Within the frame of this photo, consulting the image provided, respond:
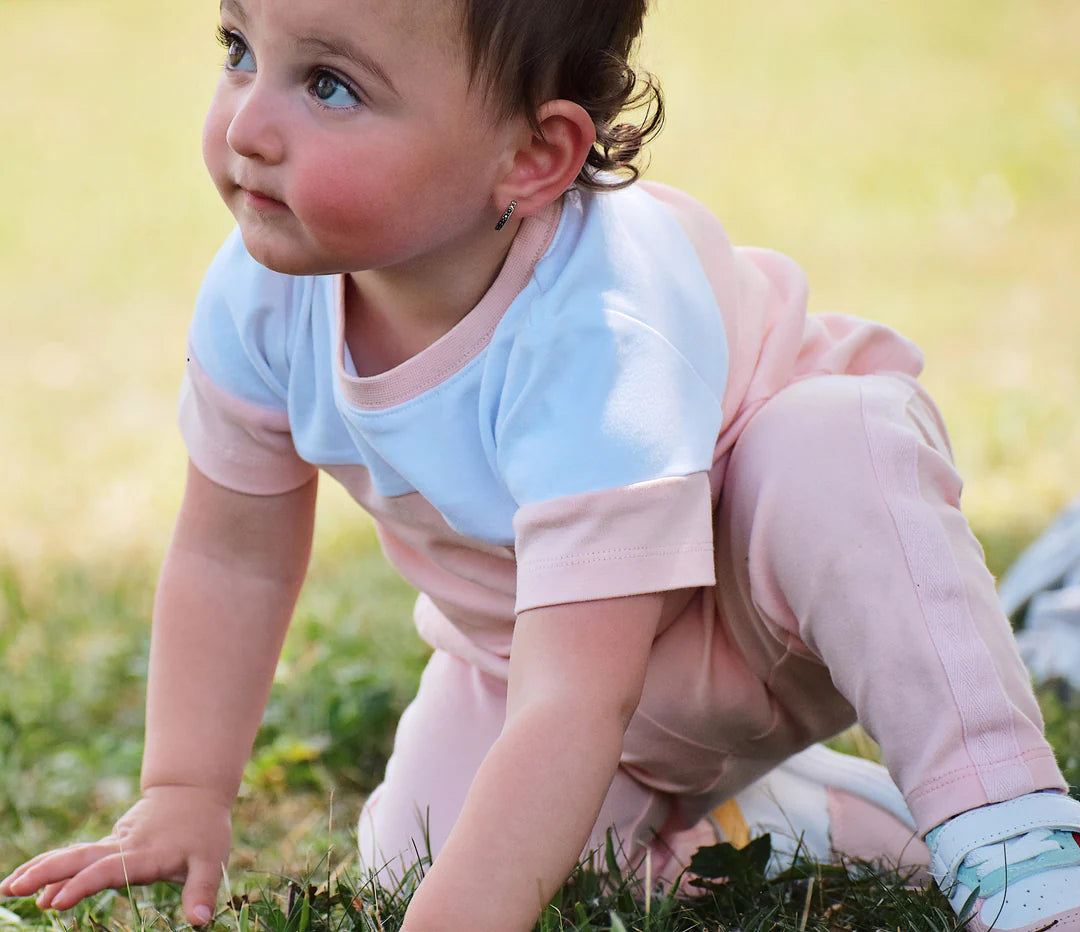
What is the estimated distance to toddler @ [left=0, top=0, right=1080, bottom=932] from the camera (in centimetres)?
147

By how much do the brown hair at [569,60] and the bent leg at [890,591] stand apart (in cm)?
37

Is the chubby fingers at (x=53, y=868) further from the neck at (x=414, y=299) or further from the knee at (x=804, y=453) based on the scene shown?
the knee at (x=804, y=453)

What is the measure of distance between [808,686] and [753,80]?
7.05m

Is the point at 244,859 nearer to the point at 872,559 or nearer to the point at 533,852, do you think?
the point at 533,852

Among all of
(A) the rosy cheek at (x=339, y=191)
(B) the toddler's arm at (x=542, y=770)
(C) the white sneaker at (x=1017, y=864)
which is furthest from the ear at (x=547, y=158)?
(C) the white sneaker at (x=1017, y=864)

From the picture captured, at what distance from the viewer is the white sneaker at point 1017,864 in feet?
4.80

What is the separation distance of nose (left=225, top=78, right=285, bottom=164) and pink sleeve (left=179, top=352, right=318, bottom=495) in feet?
1.52

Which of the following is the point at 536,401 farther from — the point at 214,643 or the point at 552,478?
the point at 214,643

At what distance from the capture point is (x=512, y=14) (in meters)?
1.50

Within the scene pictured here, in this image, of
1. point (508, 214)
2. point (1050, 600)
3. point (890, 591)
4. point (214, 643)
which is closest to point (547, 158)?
point (508, 214)

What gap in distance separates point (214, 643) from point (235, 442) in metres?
0.26

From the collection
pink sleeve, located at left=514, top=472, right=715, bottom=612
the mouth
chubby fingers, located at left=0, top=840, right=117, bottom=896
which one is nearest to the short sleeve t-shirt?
pink sleeve, located at left=514, top=472, right=715, bottom=612

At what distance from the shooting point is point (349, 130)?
1479mm

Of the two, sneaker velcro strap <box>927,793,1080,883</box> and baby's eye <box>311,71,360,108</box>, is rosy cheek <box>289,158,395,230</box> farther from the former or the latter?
sneaker velcro strap <box>927,793,1080,883</box>
